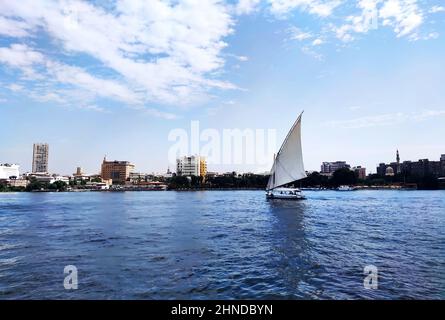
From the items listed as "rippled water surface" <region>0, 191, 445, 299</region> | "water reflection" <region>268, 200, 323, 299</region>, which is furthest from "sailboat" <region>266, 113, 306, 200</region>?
"water reflection" <region>268, 200, 323, 299</region>

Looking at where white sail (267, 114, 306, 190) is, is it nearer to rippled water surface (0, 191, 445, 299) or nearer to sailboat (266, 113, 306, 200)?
sailboat (266, 113, 306, 200)

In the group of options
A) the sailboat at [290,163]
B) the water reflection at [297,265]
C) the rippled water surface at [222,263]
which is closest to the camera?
the rippled water surface at [222,263]

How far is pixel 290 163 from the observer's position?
234ft

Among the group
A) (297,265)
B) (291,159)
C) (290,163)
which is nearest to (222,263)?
(297,265)

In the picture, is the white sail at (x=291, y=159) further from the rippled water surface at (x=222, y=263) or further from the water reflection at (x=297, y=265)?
the water reflection at (x=297, y=265)

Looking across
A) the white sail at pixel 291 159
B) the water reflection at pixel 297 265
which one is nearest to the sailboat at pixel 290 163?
the white sail at pixel 291 159

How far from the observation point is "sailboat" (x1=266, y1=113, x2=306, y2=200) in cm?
6894

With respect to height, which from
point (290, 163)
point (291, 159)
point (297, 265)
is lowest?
point (297, 265)

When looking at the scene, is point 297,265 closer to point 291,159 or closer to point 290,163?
point 291,159

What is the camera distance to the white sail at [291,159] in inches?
2714

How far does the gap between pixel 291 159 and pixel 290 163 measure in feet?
3.39

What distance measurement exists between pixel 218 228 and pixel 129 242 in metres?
9.74
